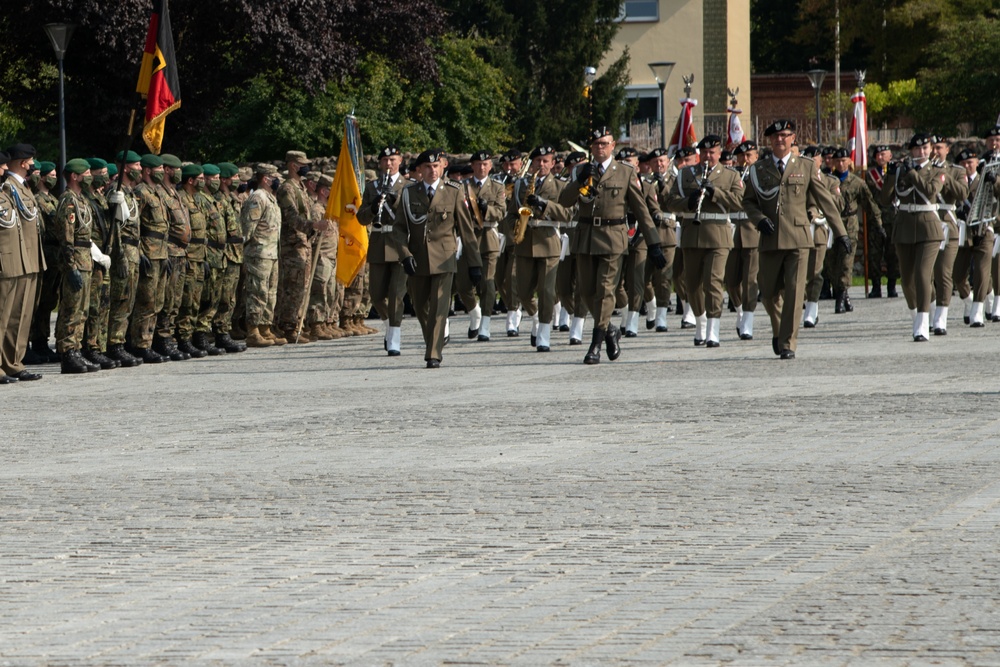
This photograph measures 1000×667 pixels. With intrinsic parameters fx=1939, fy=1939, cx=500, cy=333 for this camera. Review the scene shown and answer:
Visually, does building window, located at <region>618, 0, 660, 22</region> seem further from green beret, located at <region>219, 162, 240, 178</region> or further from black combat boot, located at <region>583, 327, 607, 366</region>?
black combat boot, located at <region>583, 327, 607, 366</region>

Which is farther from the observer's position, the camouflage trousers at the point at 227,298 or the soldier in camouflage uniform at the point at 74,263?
the camouflage trousers at the point at 227,298

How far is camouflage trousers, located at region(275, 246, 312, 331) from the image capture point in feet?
69.2

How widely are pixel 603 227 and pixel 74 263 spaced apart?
4.71 m

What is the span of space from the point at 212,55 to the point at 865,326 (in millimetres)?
18734

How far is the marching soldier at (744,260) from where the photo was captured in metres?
19.4

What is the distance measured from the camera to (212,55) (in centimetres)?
3669

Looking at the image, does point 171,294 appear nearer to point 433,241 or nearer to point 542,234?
point 433,241

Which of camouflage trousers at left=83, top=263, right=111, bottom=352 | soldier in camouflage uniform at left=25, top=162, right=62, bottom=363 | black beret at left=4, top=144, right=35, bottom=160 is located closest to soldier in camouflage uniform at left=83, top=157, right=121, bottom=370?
camouflage trousers at left=83, top=263, right=111, bottom=352

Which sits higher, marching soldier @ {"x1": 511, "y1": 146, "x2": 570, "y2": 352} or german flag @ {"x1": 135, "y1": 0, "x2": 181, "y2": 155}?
german flag @ {"x1": 135, "y1": 0, "x2": 181, "y2": 155}

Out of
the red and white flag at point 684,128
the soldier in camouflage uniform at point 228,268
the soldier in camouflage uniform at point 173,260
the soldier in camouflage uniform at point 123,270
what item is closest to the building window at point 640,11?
the red and white flag at point 684,128

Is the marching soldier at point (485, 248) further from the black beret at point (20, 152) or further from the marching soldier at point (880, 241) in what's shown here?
the marching soldier at point (880, 241)

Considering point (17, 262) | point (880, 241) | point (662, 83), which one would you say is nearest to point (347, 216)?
point (17, 262)

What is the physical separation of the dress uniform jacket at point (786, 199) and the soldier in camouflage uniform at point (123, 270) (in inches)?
225

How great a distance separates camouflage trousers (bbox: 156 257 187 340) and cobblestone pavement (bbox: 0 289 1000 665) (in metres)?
3.35
